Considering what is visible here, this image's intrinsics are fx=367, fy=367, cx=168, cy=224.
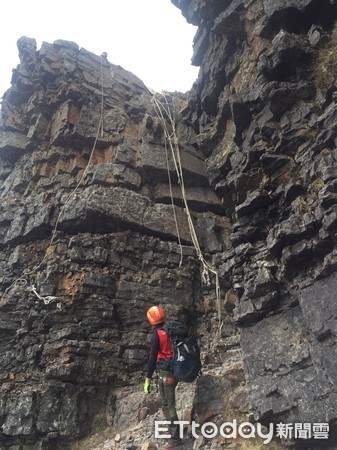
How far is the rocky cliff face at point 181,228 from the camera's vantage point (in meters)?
6.36

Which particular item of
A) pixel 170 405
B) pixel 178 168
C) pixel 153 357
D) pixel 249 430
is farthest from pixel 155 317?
pixel 178 168

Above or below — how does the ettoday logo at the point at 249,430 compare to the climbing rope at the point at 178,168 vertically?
below

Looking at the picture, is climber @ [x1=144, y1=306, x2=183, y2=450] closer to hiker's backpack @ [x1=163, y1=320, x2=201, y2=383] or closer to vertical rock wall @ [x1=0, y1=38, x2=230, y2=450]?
hiker's backpack @ [x1=163, y1=320, x2=201, y2=383]

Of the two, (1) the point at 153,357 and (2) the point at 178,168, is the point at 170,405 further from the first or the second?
(2) the point at 178,168

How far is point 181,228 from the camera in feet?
42.0

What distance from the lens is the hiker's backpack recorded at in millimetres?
6355

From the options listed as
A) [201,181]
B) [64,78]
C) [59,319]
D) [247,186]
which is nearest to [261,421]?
[247,186]

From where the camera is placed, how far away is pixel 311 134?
7258 millimetres

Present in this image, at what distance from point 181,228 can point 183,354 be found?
22.1 feet

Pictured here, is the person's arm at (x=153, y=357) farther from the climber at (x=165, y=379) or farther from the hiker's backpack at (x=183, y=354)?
the hiker's backpack at (x=183, y=354)

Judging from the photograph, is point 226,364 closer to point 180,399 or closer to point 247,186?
point 180,399

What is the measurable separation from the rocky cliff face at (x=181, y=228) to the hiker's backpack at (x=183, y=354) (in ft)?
3.21

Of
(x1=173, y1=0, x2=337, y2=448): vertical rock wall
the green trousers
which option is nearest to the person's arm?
the green trousers

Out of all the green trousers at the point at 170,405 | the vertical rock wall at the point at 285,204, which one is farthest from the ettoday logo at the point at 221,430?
the vertical rock wall at the point at 285,204
